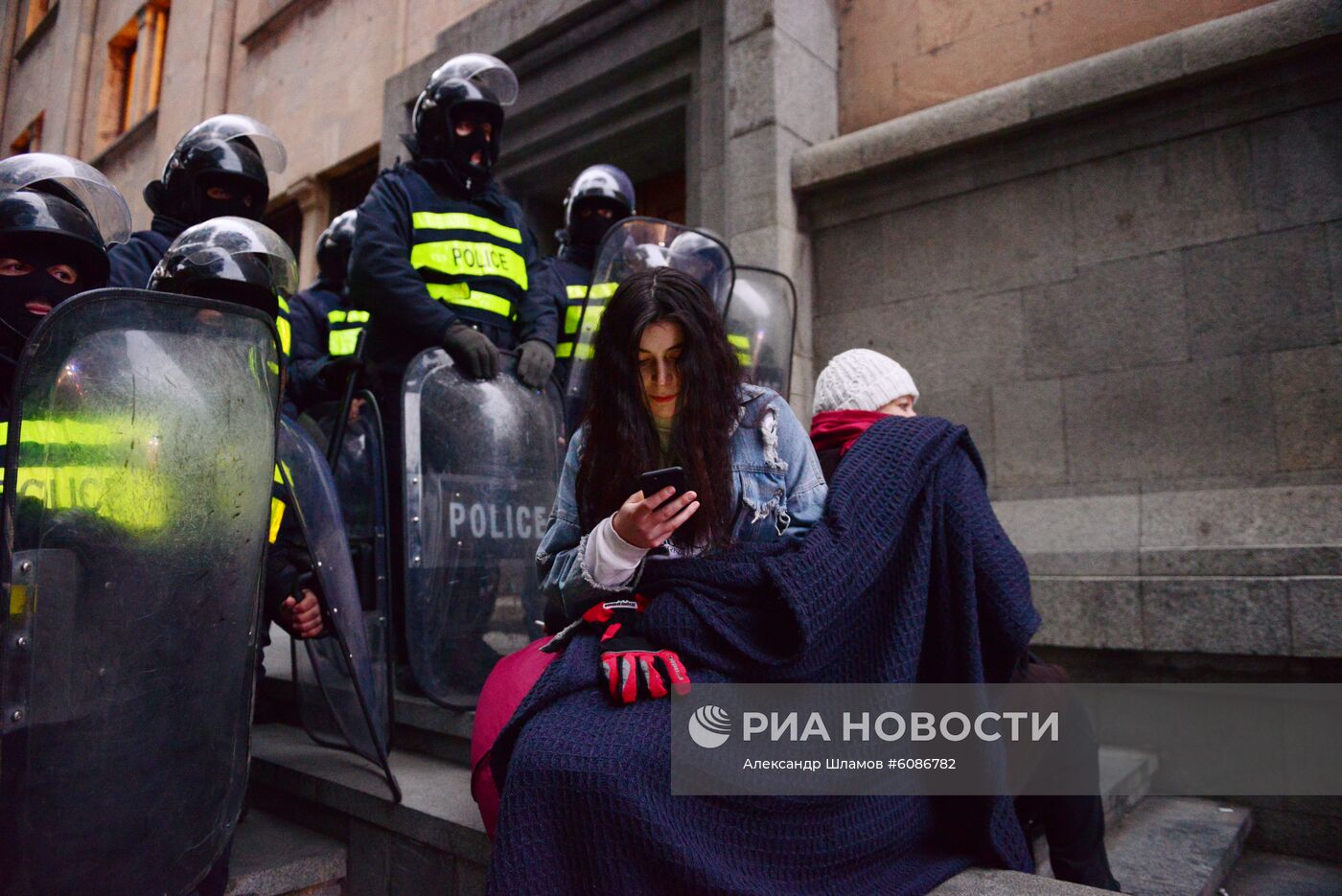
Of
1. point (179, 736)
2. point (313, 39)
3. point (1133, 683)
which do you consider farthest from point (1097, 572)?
point (313, 39)

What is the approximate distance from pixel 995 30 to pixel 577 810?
15.4 ft

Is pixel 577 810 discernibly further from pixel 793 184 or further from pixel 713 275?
pixel 793 184

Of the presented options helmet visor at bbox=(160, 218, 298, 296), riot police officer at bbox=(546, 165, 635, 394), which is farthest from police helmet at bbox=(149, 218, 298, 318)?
riot police officer at bbox=(546, 165, 635, 394)

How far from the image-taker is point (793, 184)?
204 inches

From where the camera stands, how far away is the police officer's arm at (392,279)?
10.3 feet

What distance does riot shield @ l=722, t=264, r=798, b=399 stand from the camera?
3865mm

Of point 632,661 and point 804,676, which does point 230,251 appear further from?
point 804,676

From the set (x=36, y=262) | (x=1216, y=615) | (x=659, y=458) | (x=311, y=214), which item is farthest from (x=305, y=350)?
(x=311, y=214)

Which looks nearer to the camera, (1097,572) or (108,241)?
(108,241)

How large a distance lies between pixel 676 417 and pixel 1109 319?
2910mm

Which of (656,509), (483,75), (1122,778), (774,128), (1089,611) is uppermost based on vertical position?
(774,128)

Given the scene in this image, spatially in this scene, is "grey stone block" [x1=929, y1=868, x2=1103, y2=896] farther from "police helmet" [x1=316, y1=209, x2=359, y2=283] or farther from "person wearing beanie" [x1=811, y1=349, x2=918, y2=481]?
"police helmet" [x1=316, y1=209, x2=359, y2=283]

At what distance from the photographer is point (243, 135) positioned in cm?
343

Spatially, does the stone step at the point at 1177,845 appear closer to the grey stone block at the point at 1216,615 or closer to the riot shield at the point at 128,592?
the grey stone block at the point at 1216,615
